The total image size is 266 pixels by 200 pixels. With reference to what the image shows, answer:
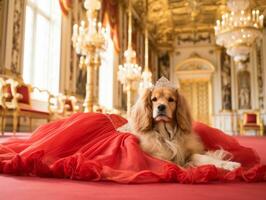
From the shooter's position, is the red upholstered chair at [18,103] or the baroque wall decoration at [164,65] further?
the baroque wall decoration at [164,65]

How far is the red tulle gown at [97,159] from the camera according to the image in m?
1.60

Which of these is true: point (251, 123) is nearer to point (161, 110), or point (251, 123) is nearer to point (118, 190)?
point (161, 110)

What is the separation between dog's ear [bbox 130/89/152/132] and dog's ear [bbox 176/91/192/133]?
187 millimetres

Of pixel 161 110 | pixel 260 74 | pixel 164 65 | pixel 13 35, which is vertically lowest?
pixel 161 110

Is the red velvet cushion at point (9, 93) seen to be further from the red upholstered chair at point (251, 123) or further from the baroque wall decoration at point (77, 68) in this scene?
the red upholstered chair at point (251, 123)

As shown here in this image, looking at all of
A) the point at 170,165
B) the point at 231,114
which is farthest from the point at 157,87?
the point at 231,114

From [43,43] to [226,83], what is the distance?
1078cm

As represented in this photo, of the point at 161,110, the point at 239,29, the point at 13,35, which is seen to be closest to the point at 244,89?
the point at 239,29

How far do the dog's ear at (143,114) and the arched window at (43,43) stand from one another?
5.71m

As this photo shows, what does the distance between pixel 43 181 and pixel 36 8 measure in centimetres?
668

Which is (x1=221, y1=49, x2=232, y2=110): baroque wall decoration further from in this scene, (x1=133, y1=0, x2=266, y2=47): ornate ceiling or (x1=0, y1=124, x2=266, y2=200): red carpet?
(x1=0, y1=124, x2=266, y2=200): red carpet

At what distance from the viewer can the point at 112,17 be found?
35.6ft

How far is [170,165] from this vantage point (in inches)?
65.0

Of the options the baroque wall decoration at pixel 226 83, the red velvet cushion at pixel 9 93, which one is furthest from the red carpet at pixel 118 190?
the baroque wall decoration at pixel 226 83
